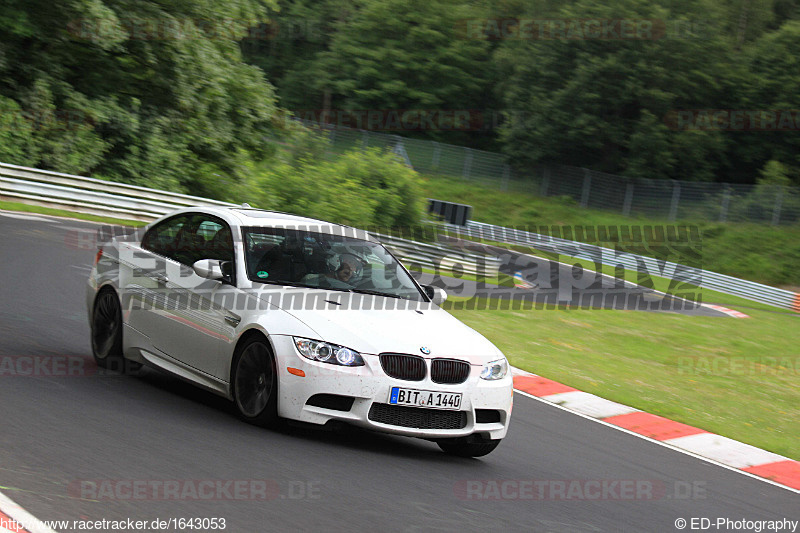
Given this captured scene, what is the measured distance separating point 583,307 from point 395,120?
44855mm

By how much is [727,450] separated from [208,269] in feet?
18.4

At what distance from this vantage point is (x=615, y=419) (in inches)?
400

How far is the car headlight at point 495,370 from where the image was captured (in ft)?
22.2

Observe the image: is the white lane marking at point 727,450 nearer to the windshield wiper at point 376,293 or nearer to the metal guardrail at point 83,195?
the windshield wiper at point 376,293

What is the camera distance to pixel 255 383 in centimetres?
659

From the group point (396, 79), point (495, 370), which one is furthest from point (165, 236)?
point (396, 79)

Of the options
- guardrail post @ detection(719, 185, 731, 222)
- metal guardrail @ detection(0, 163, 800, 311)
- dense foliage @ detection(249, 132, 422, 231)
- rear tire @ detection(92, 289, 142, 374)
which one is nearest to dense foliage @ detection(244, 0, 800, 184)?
guardrail post @ detection(719, 185, 731, 222)

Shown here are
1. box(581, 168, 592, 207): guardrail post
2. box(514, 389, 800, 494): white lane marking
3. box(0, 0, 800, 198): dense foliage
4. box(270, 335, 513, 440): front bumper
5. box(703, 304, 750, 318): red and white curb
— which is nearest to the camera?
box(270, 335, 513, 440): front bumper

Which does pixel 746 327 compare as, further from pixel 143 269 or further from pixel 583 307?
pixel 143 269

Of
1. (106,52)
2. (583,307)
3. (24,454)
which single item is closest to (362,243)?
(24,454)

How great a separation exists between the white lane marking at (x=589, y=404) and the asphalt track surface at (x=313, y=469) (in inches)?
44.5

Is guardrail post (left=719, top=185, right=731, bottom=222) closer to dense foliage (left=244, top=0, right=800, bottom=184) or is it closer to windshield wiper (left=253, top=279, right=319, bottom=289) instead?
dense foliage (left=244, top=0, right=800, bottom=184)

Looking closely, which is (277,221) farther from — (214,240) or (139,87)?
(139,87)

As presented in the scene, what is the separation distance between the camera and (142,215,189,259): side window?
8000 mm
